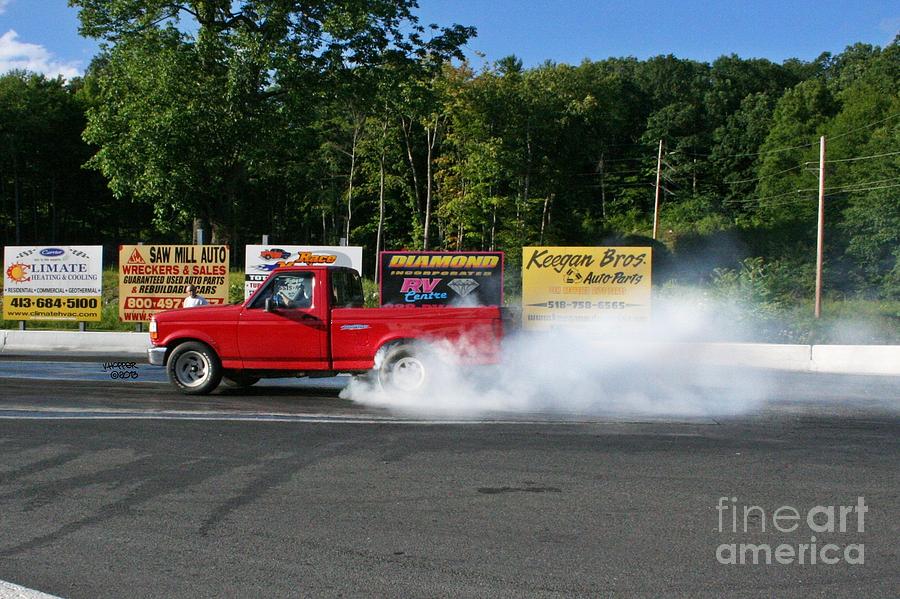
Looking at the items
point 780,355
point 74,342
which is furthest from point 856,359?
point 74,342

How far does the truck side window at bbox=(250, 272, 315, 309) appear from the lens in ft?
37.4

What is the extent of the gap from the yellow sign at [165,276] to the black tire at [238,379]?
7917mm

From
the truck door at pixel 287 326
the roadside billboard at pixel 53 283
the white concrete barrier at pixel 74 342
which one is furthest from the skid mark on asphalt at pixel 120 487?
the roadside billboard at pixel 53 283

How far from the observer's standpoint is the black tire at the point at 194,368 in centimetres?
1156

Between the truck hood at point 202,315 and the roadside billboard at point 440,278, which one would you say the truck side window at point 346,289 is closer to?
the truck hood at point 202,315

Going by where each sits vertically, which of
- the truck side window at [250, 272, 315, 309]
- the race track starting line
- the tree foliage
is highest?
the tree foliage

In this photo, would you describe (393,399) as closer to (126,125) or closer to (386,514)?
(386,514)

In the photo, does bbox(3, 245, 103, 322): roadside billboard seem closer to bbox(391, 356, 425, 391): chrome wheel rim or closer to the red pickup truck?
the red pickup truck

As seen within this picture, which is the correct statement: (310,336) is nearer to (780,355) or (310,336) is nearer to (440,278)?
(440,278)

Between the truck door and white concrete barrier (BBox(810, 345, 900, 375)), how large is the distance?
10920 millimetres

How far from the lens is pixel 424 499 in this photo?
20.4 ft

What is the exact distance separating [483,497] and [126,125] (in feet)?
83.6

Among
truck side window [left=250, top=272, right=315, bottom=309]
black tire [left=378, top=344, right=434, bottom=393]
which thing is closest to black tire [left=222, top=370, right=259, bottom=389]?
truck side window [left=250, top=272, right=315, bottom=309]

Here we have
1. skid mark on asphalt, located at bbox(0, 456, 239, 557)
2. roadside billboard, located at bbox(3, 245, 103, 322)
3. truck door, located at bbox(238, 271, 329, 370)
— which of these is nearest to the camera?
skid mark on asphalt, located at bbox(0, 456, 239, 557)
